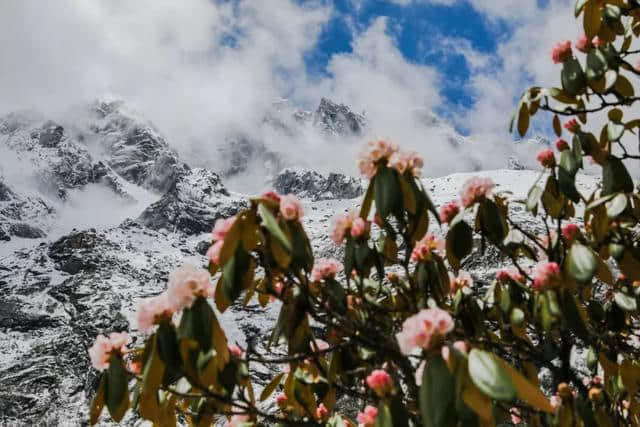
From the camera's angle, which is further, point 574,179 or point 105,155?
point 105,155

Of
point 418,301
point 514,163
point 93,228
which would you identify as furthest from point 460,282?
point 514,163

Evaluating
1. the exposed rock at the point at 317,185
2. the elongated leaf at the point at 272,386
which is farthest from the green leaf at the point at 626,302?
the exposed rock at the point at 317,185

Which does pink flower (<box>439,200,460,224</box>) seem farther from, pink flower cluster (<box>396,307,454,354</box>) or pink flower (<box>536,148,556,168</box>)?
pink flower cluster (<box>396,307,454,354</box>)

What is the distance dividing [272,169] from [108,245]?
107767 mm

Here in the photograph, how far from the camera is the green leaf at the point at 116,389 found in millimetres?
1201

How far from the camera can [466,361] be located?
0.90 metres

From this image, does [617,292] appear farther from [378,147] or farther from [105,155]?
[105,155]

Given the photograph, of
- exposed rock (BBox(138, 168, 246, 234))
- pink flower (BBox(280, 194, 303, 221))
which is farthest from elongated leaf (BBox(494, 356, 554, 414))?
exposed rock (BBox(138, 168, 246, 234))

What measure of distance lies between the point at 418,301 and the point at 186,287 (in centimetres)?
105

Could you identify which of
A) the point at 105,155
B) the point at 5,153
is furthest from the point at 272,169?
the point at 5,153

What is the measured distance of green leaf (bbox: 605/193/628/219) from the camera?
1362 mm

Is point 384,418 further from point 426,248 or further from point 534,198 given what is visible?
point 534,198

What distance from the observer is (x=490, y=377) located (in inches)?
33.2

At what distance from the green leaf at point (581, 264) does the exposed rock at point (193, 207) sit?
122m
